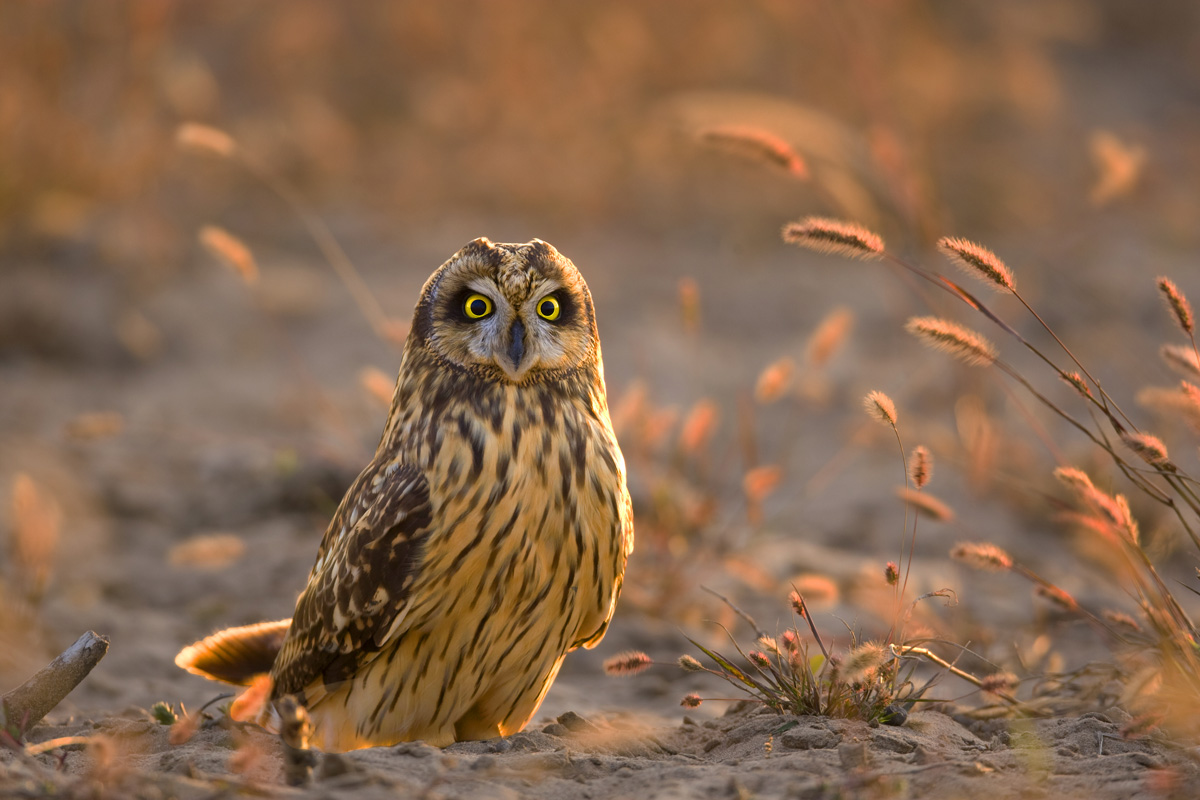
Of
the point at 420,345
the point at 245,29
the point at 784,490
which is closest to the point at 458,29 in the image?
the point at 245,29

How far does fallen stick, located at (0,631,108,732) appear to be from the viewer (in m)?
2.83

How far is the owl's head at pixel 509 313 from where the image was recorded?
9.91 ft

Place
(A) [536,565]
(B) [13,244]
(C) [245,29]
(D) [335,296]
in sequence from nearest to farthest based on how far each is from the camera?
(A) [536,565]
(B) [13,244]
(D) [335,296]
(C) [245,29]

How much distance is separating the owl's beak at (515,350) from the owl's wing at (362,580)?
1.18 ft

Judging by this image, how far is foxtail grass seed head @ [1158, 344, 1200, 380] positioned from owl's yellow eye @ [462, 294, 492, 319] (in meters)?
1.75

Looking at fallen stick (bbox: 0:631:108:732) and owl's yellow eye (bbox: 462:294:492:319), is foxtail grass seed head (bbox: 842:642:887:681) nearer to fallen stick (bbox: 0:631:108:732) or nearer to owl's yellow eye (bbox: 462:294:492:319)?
owl's yellow eye (bbox: 462:294:492:319)

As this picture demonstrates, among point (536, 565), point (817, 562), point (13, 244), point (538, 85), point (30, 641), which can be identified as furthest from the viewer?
point (538, 85)

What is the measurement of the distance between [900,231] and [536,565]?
18.6 ft

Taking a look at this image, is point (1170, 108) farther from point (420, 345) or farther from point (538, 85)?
point (420, 345)

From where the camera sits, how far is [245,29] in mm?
10758

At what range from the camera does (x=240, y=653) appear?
3.44 metres

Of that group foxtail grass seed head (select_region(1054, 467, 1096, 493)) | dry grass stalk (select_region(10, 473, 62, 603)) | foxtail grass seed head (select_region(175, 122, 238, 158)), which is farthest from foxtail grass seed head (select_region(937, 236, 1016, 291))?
dry grass stalk (select_region(10, 473, 62, 603))

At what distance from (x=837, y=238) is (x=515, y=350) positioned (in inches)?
34.6

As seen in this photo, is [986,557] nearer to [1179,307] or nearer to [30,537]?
[1179,307]
